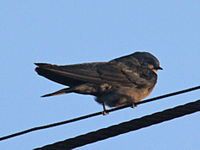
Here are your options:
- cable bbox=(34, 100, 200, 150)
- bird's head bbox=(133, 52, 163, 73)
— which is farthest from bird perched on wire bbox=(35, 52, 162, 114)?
cable bbox=(34, 100, 200, 150)

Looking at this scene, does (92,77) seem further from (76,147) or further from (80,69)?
(76,147)

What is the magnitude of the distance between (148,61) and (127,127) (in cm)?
559

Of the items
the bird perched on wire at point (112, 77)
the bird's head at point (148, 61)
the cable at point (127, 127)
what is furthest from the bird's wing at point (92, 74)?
the cable at point (127, 127)

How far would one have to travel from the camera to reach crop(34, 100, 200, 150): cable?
637cm

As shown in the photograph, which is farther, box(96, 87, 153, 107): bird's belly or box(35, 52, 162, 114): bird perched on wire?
box(96, 87, 153, 107): bird's belly

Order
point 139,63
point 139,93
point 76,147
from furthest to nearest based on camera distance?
1. point 139,63
2. point 139,93
3. point 76,147

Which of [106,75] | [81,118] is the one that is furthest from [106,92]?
[81,118]

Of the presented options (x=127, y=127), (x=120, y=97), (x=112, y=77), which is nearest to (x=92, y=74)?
(x=112, y=77)

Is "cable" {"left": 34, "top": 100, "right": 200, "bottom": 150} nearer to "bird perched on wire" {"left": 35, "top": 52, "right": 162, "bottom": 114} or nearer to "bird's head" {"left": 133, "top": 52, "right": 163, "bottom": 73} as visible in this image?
"bird perched on wire" {"left": 35, "top": 52, "right": 162, "bottom": 114}

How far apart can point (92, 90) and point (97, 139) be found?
3.43 metres

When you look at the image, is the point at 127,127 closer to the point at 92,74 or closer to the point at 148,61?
the point at 92,74

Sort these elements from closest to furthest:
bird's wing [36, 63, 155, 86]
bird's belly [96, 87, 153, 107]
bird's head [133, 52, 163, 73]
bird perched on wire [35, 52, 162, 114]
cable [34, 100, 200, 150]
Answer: cable [34, 100, 200, 150] → bird's wing [36, 63, 155, 86] → bird perched on wire [35, 52, 162, 114] → bird's belly [96, 87, 153, 107] → bird's head [133, 52, 163, 73]

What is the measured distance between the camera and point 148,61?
39.7 feet

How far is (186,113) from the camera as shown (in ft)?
21.4
